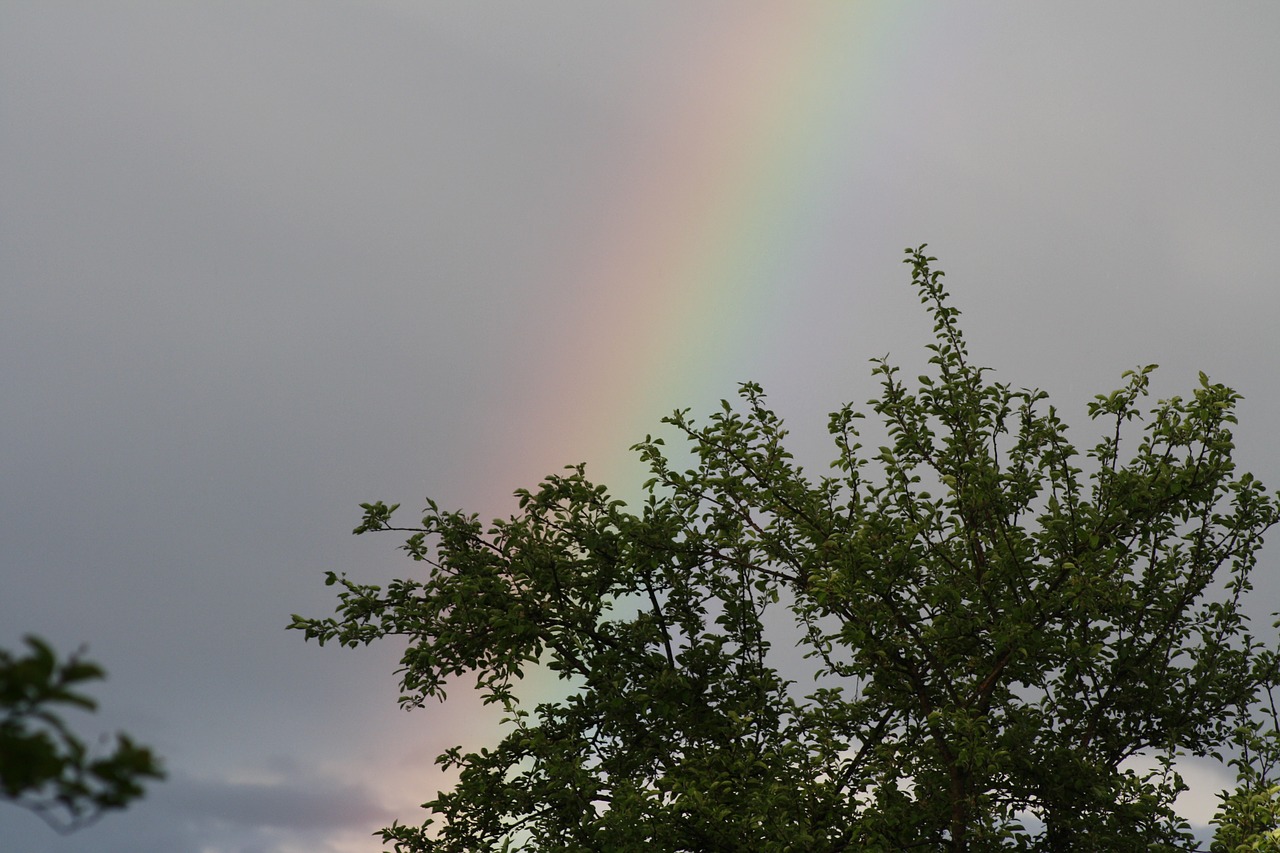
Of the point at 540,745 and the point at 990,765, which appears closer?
the point at 990,765

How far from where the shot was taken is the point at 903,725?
15.2 meters

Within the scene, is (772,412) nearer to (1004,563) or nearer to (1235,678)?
(1004,563)

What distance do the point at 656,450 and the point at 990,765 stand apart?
19.3ft

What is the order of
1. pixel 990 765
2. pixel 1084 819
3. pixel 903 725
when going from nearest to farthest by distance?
pixel 990 765 → pixel 1084 819 → pixel 903 725

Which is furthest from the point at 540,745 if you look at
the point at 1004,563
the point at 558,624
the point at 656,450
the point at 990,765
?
the point at 1004,563

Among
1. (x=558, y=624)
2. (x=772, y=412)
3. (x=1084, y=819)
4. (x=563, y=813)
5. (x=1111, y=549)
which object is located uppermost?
(x=772, y=412)

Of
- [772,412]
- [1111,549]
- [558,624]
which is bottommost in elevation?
[1111,549]

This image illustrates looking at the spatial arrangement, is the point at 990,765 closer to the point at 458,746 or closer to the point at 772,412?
the point at 772,412

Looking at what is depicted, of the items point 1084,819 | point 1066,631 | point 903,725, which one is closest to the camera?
point 1084,819

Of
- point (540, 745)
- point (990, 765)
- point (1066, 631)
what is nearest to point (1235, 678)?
point (1066, 631)

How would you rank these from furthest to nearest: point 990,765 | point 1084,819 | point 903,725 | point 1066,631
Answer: point 903,725 → point 1066,631 → point 1084,819 → point 990,765

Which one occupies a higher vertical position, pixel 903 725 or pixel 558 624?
pixel 558 624

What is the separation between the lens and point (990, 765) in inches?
486

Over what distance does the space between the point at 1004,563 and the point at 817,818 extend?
3.90 meters
